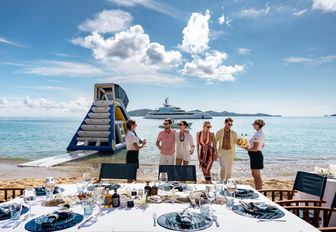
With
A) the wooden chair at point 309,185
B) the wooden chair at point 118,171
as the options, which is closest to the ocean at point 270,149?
the wooden chair at point 309,185

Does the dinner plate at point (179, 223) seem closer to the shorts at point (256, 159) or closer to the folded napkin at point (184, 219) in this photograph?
the folded napkin at point (184, 219)

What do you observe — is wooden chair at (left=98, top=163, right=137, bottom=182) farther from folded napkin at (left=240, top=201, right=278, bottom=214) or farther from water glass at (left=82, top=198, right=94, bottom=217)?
folded napkin at (left=240, top=201, right=278, bottom=214)

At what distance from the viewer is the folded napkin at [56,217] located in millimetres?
2385

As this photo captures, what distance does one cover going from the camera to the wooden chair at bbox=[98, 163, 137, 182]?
433 centimetres

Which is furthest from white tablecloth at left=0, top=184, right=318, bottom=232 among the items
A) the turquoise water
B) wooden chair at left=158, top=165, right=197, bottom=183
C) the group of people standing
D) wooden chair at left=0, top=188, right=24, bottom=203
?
the turquoise water

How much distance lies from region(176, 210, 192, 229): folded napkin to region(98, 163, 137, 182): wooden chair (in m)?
1.91

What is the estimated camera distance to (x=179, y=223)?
2.37 m

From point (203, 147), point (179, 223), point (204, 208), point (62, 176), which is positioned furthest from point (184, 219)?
point (62, 176)

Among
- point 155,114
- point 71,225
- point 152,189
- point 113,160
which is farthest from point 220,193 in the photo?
point 155,114

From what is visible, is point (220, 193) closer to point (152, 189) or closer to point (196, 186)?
point (196, 186)

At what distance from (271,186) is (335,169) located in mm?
3092

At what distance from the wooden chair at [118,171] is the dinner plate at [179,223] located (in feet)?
6.03

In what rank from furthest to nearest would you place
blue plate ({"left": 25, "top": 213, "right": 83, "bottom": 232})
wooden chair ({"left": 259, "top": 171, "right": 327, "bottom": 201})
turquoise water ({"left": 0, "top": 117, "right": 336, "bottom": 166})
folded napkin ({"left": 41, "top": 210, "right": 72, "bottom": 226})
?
turquoise water ({"left": 0, "top": 117, "right": 336, "bottom": 166}), wooden chair ({"left": 259, "top": 171, "right": 327, "bottom": 201}), folded napkin ({"left": 41, "top": 210, "right": 72, "bottom": 226}), blue plate ({"left": 25, "top": 213, "right": 83, "bottom": 232})

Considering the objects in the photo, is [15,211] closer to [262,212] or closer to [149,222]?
[149,222]
